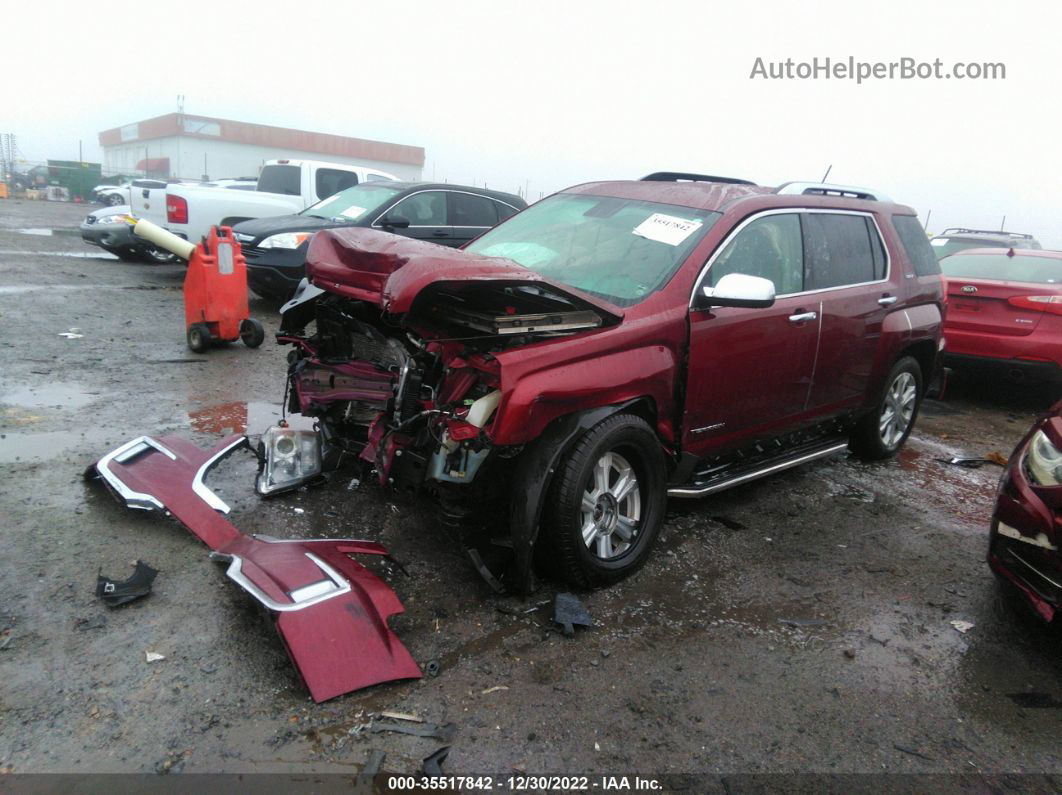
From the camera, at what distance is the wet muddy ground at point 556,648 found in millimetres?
2422

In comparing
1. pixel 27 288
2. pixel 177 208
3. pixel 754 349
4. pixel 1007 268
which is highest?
pixel 177 208

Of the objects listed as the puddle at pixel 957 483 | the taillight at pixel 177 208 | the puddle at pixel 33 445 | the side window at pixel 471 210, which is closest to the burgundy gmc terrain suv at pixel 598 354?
the puddle at pixel 957 483

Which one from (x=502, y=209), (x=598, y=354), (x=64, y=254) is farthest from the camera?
(x=64, y=254)

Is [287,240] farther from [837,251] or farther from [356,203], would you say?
[837,251]

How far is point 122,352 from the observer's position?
6941mm

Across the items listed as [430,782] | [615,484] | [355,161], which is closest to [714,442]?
[615,484]

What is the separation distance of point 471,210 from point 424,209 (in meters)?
0.67

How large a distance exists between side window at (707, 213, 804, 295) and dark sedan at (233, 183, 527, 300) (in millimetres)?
4457

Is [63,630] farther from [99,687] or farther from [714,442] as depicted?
[714,442]

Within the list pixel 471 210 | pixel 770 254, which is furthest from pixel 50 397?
pixel 471 210

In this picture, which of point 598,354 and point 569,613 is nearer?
point 569,613

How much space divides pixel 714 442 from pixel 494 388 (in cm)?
143

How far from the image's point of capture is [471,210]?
9.59 m

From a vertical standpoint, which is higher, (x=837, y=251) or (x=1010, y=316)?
(x=837, y=251)
